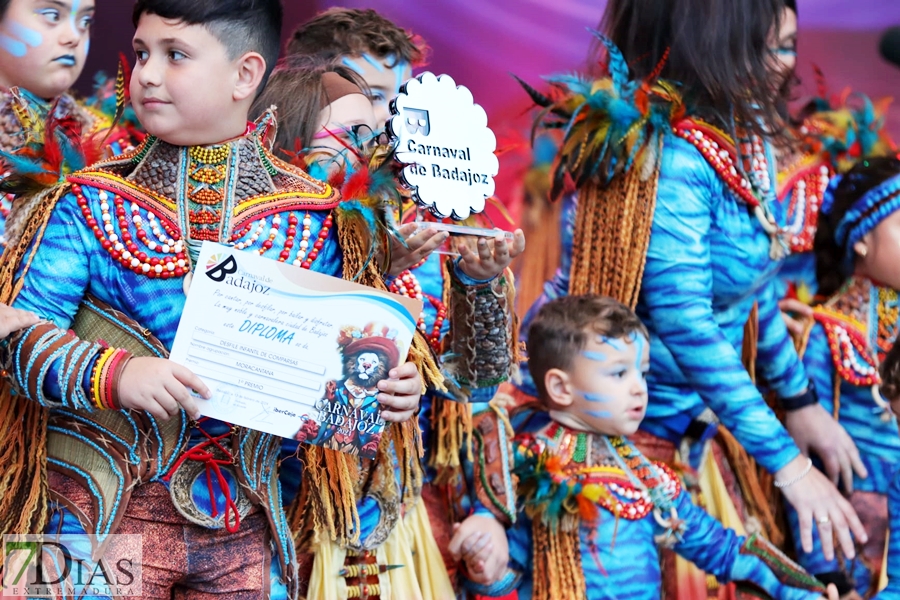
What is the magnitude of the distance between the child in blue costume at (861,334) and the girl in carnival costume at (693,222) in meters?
0.13

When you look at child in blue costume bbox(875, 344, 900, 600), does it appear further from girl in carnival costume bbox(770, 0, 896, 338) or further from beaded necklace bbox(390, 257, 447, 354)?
beaded necklace bbox(390, 257, 447, 354)

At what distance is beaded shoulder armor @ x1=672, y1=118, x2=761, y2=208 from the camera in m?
2.50

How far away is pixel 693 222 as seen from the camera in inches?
97.7

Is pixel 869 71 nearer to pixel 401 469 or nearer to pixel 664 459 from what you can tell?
pixel 664 459

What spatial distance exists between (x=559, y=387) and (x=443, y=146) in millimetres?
733

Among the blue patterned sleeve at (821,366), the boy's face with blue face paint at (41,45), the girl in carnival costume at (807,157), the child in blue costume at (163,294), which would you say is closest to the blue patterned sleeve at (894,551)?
the blue patterned sleeve at (821,366)

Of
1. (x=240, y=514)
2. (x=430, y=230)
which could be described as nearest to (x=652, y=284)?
(x=430, y=230)

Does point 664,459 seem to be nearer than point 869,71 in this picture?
Yes

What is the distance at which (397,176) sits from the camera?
5.90 ft

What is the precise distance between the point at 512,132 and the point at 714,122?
44 centimetres

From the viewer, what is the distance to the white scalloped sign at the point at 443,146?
1.79 meters

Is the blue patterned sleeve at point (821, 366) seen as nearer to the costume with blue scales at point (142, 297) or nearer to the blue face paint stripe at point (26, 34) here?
the costume with blue scales at point (142, 297)

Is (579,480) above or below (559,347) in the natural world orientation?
below

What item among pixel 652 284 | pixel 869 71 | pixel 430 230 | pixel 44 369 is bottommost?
pixel 44 369
